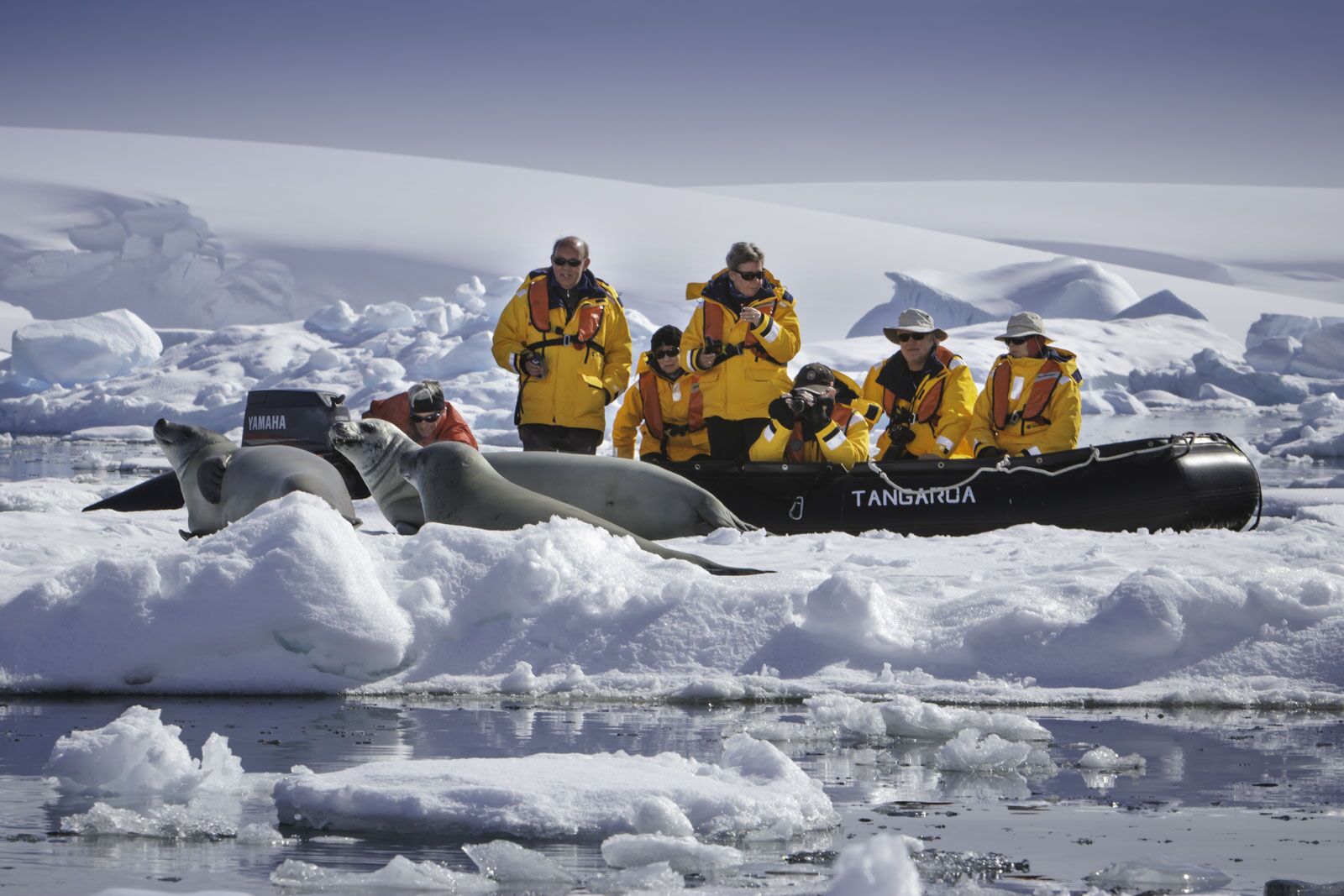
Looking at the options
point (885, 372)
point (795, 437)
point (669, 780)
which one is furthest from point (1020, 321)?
point (669, 780)

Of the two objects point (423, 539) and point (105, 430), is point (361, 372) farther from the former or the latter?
point (423, 539)

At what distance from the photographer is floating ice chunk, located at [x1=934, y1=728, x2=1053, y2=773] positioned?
3.29m

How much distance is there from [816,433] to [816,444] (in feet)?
0.19

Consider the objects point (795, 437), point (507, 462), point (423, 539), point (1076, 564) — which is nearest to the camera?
point (423, 539)

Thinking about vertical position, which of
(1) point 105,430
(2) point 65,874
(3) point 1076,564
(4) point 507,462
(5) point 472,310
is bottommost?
(2) point 65,874

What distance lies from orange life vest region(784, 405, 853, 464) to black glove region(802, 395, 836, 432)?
0.16 ft

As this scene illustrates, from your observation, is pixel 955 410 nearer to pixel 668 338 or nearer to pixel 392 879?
pixel 668 338

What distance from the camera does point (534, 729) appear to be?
363 cm

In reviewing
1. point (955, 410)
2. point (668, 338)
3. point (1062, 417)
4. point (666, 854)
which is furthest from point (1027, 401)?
point (666, 854)

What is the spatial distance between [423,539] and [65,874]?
2.35 m

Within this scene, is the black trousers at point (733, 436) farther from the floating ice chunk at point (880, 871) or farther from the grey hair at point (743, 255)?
the floating ice chunk at point (880, 871)

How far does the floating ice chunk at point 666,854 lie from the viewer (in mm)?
2480

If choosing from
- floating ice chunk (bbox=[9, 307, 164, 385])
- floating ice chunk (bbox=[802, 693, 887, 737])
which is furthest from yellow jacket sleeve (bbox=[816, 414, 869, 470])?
floating ice chunk (bbox=[9, 307, 164, 385])

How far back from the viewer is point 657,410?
25.6 feet
